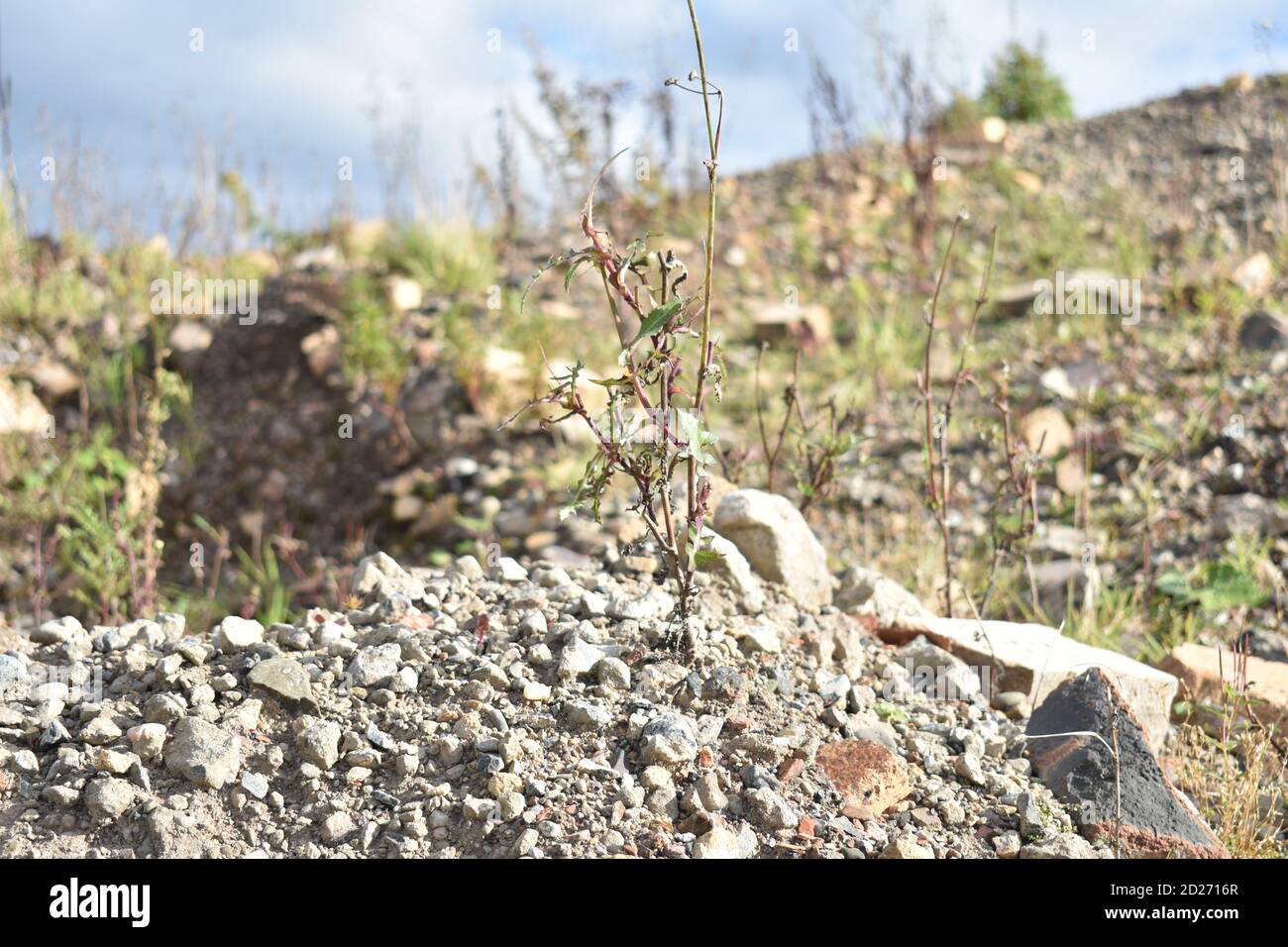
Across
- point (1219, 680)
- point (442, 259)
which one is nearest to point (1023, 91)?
point (442, 259)

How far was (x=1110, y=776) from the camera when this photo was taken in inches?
97.0

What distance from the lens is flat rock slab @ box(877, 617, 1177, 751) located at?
2.97m

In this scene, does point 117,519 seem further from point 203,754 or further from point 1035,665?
point 1035,665

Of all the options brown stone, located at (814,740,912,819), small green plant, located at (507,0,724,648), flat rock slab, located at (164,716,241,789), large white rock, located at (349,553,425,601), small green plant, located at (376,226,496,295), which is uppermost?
small green plant, located at (376,226,496,295)

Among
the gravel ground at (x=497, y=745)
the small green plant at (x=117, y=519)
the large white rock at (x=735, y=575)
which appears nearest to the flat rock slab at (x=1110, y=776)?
the gravel ground at (x=497, y=745)

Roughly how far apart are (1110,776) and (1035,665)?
22.2 inches

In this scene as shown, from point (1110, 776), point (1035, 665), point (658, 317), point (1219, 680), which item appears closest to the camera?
point (658, 317)

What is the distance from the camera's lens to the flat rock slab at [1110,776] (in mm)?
2324

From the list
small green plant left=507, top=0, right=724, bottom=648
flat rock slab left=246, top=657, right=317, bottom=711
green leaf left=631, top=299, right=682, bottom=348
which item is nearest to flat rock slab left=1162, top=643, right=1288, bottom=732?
small green plant left=507, top=0, right=724, bottom=648

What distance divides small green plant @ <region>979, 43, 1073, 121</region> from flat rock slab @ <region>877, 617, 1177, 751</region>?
31.4ft

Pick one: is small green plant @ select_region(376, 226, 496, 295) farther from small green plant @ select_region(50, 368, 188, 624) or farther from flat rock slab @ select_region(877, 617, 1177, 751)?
flat rock slab @ select_region(877, 617, 1177, 751)

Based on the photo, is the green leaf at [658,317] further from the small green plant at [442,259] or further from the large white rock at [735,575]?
the small green plant at [442,259]

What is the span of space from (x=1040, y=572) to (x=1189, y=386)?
5.79 ft
